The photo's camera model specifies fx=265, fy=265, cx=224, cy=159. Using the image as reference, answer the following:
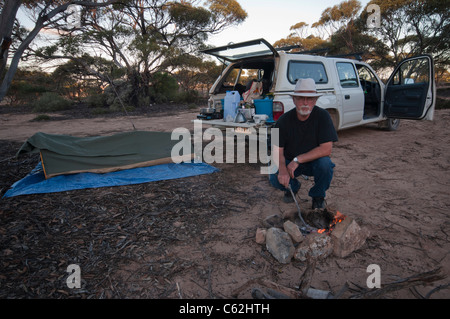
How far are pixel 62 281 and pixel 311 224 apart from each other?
88.1 inches

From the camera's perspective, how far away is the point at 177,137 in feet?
16.7

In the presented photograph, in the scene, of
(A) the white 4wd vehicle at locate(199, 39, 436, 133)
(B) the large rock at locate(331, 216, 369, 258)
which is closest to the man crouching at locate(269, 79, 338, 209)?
(B) the large rock at locate(331, 216, 369, 258)

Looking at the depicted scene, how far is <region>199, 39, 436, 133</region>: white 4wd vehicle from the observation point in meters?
4.75

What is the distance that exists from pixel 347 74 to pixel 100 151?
216 inches

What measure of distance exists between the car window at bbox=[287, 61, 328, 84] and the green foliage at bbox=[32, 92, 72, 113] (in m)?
16.0

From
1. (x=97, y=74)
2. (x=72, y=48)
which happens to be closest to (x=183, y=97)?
(x=97, y=74)

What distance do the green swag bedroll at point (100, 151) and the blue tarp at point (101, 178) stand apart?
0.09m

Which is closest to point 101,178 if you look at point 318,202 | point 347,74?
point 318,202

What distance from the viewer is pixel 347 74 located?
6094mm

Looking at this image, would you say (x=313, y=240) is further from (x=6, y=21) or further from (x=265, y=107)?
(x=6, y=21)

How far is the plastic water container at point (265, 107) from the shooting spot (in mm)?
4723

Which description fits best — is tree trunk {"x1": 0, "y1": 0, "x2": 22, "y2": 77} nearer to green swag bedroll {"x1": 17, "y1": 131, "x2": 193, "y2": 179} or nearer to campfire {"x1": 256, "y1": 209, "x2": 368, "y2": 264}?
green swag bedroll {"x1": 17, "y1": 131, "x2": 193, "y2": 179}

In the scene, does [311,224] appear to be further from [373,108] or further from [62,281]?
[373,108]
